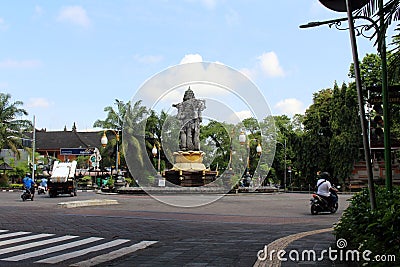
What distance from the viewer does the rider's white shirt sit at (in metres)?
17.2

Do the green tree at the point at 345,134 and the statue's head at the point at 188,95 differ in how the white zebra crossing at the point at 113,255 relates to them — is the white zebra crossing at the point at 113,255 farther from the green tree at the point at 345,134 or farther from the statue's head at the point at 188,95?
the green tree at the point at 345,134

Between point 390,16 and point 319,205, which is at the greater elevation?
point 390,16

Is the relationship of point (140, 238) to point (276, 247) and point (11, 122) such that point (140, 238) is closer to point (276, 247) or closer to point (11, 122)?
point (276, 247)

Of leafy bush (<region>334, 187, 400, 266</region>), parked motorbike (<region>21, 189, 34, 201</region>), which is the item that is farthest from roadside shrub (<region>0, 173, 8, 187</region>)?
leafy bush (<region>334, 187, 400, 266</region>)

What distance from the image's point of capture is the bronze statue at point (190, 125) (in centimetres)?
3603

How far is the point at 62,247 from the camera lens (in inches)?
357

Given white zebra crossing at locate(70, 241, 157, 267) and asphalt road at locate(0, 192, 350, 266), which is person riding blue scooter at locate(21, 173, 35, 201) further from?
white zebra crossing at locate(70, 241, 157, 267)

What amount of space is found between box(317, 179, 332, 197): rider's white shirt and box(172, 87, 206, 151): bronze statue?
19263mm

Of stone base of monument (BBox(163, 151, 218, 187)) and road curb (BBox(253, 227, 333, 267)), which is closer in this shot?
road curb (BBox(253, 227, 333, 267))

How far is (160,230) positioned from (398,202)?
784cm

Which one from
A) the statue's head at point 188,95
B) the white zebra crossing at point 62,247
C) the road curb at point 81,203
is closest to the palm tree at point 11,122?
the statue's head at point 188,95

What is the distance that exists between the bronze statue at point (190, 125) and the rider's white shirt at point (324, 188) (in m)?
19.3

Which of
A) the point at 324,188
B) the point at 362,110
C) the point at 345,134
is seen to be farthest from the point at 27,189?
the point at 345,134

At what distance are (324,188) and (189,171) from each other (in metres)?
18.5
